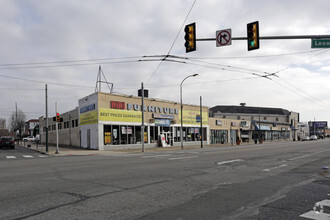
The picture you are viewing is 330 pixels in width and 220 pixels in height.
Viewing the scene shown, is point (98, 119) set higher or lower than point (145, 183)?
higher

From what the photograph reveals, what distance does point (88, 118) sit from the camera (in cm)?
3206

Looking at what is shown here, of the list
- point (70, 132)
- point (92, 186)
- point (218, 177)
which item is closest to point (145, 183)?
point (92, 186)

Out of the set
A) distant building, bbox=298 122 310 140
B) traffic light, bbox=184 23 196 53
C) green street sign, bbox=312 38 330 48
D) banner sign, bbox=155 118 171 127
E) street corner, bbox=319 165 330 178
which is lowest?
distant building, bbox=298 122 310 140

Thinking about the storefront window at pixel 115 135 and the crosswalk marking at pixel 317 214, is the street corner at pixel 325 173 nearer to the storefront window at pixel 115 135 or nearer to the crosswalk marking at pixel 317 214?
the crosswalk marking at pixel 317 214

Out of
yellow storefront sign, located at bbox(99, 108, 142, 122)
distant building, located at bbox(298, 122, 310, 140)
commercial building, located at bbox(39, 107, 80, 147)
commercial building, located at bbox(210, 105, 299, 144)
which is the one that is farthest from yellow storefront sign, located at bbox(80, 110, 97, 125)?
distant building, located at bbox(298, 122, 310, 140)

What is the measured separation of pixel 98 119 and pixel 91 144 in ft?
12.3

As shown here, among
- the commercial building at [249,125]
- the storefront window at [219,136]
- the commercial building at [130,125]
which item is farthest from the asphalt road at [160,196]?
the commercial building at [249,125]

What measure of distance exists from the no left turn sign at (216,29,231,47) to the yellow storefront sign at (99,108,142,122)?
19.9 m

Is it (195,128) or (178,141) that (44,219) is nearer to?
(178,141)

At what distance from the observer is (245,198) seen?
260 inches

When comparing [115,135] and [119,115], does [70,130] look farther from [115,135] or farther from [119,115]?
[119,115]

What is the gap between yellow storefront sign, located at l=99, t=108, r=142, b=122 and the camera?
30.0 metres

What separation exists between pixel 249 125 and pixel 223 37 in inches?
2053

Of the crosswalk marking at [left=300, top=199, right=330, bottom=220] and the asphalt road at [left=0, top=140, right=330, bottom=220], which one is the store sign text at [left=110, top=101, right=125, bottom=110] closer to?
the asphalt road at [left=0, top=140, right=330, bottom=220]
